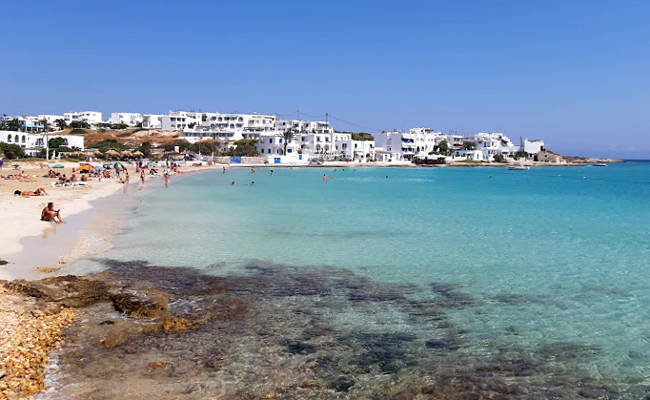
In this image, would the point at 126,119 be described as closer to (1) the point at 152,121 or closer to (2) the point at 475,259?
(1) the point at 152,121

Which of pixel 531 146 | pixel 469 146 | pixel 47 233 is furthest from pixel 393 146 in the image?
pixel 47 233

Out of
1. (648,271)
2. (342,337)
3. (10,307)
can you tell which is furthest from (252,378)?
(648,271)

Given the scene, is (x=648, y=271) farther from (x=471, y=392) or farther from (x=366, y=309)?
(x=471, y=392)

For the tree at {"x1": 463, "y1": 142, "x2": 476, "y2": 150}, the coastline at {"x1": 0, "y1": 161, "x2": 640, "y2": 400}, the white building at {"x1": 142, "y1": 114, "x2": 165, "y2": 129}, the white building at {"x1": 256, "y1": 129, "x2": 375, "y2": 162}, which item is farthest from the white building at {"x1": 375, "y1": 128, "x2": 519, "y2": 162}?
the coastline at {"x1": 0, "y1": 161, "x2": 640, "y2": 400}

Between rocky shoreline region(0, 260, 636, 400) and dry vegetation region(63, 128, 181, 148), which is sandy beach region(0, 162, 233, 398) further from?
dry vegetation region(63, 128, 181, 148)

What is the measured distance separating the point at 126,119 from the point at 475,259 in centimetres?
17999

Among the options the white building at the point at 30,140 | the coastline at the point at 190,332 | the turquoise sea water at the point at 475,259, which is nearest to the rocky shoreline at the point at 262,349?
the coastline at the point at 190,332

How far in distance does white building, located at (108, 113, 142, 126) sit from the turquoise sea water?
155 metres

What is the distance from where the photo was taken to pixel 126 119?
17800 centimetres

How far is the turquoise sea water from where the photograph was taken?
30.2 feet

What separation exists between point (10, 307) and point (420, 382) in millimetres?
7094

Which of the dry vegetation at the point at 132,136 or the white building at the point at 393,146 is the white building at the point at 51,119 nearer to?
the dry vegetation at the point at 132,136

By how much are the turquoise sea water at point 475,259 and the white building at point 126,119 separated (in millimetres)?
154537

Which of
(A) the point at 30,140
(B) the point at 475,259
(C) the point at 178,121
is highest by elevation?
(C) the point at 178,121
